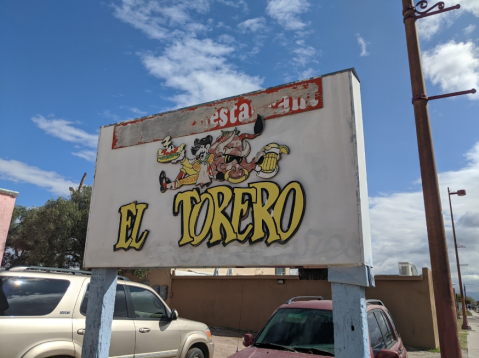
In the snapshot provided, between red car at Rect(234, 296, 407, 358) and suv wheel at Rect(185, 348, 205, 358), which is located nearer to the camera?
red car at Rect(234, 296, 407, 358)

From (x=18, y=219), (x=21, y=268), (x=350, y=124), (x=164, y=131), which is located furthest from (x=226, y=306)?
(x=18, y=219)

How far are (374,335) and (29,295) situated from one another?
14.9 feet

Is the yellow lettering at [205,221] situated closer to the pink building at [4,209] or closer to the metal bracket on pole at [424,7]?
the metal bracket on pole at [424,7]

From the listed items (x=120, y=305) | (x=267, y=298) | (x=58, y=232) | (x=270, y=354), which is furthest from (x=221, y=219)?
(x=58, y=232)

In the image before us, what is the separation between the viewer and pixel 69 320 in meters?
4.93

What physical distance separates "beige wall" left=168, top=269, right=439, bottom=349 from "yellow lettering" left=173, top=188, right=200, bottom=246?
11.5m

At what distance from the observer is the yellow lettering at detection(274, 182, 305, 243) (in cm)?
341

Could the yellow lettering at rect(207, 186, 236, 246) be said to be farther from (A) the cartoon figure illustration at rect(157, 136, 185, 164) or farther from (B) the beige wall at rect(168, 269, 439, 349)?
(B) the beige wall at rect(168, 269, 439, 349)

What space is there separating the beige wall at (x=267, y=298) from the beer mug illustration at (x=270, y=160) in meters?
11.4

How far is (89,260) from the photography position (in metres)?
4.33

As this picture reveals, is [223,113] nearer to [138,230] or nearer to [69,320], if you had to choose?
[138,230]

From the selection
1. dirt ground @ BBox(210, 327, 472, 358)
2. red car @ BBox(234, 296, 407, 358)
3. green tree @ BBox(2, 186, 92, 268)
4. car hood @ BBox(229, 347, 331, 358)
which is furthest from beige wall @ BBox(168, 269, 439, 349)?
car hood @ BBox(229, 347, 331, 358)

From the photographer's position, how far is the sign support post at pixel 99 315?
13.0 ft

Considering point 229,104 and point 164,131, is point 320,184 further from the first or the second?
point 164,131
